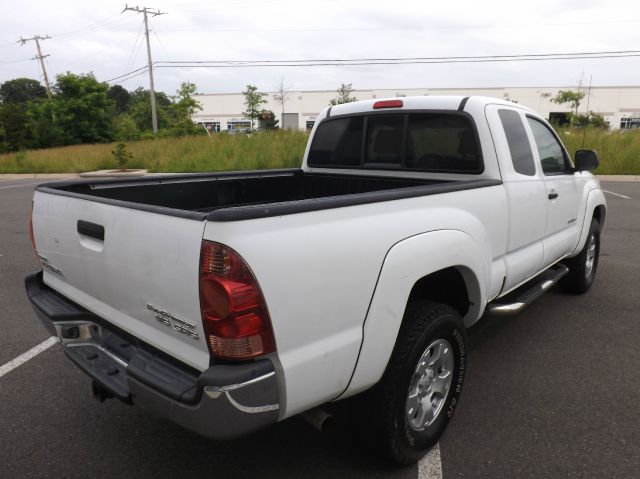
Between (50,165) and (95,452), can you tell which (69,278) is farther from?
(50,165)

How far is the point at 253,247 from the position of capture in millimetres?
1628

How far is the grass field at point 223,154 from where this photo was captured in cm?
1820

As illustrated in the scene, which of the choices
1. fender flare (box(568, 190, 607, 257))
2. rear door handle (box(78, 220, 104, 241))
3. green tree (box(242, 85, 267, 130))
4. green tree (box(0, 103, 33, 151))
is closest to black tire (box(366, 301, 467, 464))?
rear door handle (box(78, 220, 104, 241))

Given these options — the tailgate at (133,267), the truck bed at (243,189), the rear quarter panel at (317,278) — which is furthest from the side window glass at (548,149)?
the tailgate at (133,267)

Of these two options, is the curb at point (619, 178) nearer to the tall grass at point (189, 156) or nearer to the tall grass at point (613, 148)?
the tall grass at point (613, 148)

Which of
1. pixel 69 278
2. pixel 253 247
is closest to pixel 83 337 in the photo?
pixel 69 278

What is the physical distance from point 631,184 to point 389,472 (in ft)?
54.4

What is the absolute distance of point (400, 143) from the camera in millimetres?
3619

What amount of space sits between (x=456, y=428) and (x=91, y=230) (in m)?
2.23

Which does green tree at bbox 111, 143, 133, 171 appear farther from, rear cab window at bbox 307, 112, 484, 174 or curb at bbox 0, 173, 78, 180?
rear cab window at bbox 307, 112, 484, 174

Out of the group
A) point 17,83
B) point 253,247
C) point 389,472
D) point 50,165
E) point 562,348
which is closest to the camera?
point 253,247

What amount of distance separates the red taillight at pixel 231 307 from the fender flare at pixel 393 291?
0.48 metres

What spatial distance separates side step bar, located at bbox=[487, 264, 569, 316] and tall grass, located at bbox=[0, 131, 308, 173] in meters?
14.4

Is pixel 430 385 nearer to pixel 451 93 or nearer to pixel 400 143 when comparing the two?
pixel 400 143
